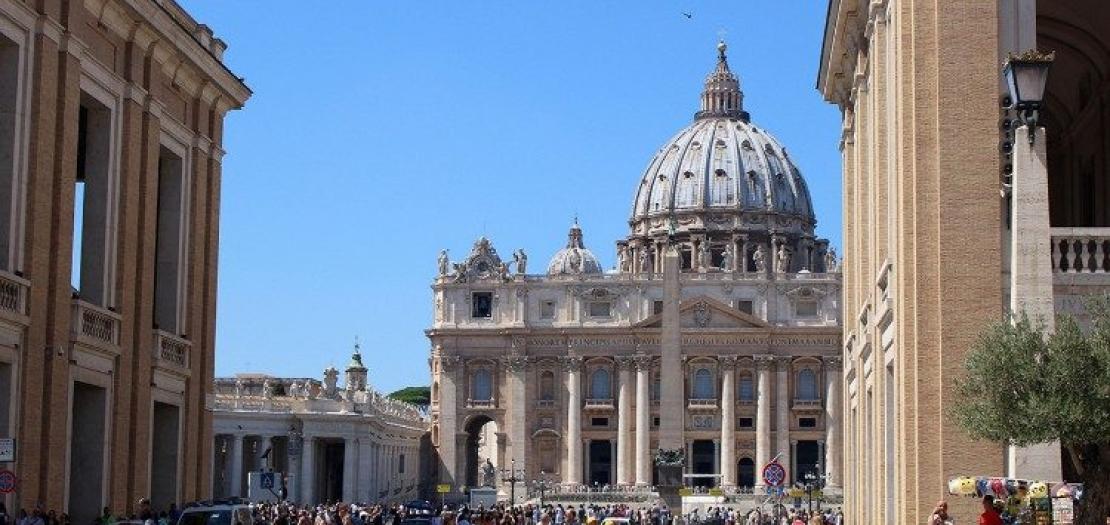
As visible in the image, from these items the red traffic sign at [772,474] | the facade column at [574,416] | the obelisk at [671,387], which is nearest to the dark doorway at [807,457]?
the facade column at [574,416]

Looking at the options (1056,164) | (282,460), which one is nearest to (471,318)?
(282,460)

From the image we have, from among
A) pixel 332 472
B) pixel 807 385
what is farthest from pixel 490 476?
pixel 807 385

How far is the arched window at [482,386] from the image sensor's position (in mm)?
137875

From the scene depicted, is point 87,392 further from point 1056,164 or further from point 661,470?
point 661,470

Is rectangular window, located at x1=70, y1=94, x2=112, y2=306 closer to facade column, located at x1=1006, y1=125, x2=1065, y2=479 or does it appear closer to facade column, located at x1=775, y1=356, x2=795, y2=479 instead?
facade column, located at x1=1006, y1=125, x2=1065, y2=479

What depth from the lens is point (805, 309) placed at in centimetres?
13588

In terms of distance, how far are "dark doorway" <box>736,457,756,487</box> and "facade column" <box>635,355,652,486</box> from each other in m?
6.39

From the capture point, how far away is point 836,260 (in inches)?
6068

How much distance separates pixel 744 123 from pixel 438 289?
52889 millimetres

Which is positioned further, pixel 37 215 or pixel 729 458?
pixel 729 458

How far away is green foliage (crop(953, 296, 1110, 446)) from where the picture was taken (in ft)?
56.1

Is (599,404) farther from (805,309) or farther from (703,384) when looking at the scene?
(805,309)

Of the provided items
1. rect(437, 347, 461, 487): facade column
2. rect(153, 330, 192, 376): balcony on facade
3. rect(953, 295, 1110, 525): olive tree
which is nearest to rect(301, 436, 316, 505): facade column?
rect(437, 347, 461, 487): facade column

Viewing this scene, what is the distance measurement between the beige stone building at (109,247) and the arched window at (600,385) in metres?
102
